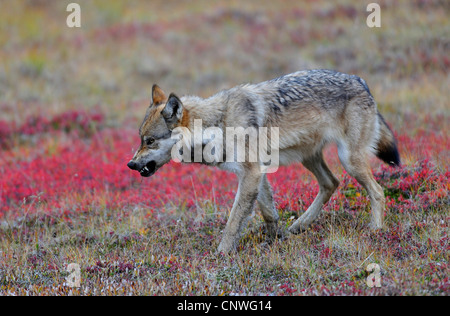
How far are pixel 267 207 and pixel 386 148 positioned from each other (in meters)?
1.72

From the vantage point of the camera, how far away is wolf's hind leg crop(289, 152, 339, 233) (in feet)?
20.0

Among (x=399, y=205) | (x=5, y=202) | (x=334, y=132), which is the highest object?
(x=334, y=132)

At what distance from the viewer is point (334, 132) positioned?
590 centimetres

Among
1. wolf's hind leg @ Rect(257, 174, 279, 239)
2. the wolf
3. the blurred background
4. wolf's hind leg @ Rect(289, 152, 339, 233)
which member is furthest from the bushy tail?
the blurred background

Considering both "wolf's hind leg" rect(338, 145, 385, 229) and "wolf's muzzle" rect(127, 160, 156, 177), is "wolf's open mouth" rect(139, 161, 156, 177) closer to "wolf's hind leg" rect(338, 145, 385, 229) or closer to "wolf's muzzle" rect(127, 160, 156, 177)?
"wolf's muzzle" rect(127, 160, 156, 177)

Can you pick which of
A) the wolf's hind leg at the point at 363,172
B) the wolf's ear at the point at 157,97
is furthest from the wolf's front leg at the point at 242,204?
the wolf's ear at the point at 157,97

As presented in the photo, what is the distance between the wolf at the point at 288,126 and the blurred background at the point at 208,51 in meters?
4.12

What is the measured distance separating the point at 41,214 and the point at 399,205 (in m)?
5.10

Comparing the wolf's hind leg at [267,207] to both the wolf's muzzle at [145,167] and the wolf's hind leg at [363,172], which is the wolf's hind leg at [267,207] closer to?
the wolf's hind leg at [363,172]

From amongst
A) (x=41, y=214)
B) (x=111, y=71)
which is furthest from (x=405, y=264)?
(x=111, y=71)

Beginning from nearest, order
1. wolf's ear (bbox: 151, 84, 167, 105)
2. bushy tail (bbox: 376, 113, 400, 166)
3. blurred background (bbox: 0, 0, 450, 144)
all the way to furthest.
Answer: wolf's ear (bbox: 151, 84, 167, 105) → bushy tail (bbox: 376, 113, 400, 166) → blurred background (bbox: 0, 0, 450, 144)

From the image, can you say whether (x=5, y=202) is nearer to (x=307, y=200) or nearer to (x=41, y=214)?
(x=41, y=214)

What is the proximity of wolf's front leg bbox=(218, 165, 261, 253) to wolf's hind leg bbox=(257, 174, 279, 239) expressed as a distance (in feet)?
0.97
